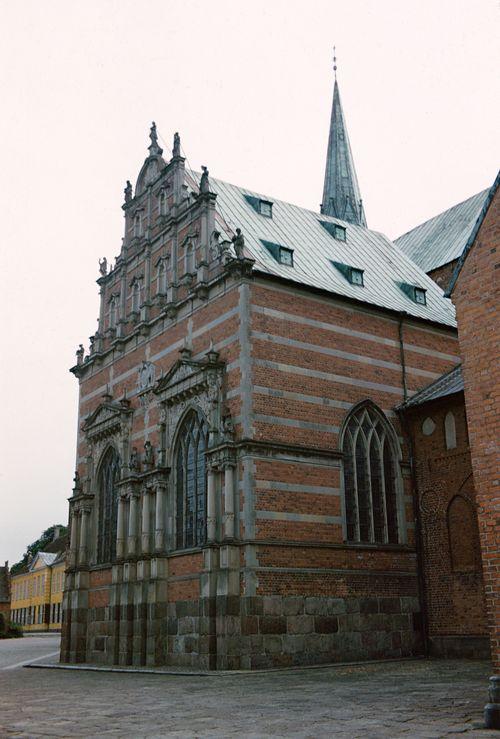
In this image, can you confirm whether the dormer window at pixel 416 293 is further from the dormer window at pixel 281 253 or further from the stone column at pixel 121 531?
the stone column at pixel 121 531

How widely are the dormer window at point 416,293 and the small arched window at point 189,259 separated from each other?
27.2 feet

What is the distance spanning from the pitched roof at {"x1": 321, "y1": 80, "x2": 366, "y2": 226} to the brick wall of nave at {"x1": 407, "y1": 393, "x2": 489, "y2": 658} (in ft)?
71.6

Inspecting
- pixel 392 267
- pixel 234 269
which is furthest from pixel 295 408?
pixel 392 267

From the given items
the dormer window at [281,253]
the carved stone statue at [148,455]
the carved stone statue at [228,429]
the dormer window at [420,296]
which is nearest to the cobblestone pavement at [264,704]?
the carved stone statue at [228,429]

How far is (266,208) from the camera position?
2919 centimetres

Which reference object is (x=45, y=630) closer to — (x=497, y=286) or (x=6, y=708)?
(x=6, y=708)

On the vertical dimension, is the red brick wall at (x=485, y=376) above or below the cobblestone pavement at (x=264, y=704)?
above

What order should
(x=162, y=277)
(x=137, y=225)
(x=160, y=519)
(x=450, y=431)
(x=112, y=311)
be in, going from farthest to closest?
1. (x=112, y=311)
2. (x=137, y=225)
3. (x=162, y=277)
4. (x=160, y=519)
5. (x=450, y=431)

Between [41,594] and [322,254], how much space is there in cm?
7127

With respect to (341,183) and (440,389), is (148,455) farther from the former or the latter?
(341,183)

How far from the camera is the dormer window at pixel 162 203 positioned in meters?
28.3

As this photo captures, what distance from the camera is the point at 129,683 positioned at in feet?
58.4

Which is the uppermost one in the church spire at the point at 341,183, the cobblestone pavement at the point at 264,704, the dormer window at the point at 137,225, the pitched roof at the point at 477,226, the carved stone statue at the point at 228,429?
the church spire at the point at 341,183

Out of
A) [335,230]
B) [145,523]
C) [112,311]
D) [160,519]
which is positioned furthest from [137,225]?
[160,519]
